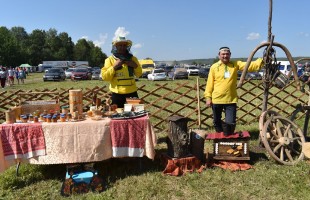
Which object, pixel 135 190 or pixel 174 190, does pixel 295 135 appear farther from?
pixel 135 190

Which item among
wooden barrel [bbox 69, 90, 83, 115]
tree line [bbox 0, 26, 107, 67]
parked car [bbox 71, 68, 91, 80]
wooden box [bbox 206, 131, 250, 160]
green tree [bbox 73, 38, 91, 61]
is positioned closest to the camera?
wooden barrel [bbox 69, 90, 83, 115]

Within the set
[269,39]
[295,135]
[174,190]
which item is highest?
[269,39]

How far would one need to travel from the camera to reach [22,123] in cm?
295

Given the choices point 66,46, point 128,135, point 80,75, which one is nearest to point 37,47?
point 66,46

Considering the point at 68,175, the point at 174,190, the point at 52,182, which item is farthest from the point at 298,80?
the point at 52,182

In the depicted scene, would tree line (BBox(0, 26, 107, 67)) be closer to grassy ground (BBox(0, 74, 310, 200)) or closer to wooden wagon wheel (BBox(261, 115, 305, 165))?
grassy ground (BBox(0, 74, 310, 200))

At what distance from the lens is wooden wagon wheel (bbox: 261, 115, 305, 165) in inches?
135

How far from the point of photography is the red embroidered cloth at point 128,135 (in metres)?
3.04

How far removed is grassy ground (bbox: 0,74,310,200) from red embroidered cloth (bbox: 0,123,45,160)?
0.41 m

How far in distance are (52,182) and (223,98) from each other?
7.18 ft

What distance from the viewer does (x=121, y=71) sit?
345 centimetres

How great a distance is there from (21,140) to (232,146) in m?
2.29

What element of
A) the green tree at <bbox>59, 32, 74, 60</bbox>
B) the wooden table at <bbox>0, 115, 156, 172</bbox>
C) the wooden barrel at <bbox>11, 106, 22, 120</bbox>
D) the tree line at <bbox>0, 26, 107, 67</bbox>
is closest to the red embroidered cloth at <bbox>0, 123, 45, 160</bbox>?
the wooden table at <bbox>0, 115, 156, 172</bbox>

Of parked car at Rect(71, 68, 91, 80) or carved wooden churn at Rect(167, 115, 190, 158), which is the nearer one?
carved wooden churn at Rect(167, 115, 190, 158)
